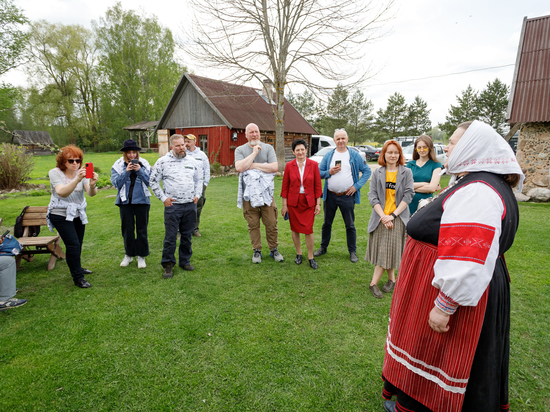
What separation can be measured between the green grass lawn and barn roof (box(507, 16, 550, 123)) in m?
7.40

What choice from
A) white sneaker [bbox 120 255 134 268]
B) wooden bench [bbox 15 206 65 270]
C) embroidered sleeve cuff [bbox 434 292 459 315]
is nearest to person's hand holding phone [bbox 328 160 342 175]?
embroidered sleeve cuff [bbox 434 292 459 315]

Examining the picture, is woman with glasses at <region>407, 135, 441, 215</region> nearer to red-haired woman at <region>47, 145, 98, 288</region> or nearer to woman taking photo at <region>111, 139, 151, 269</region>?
woman taking photo at <region>111, 139, 151, 269</region>

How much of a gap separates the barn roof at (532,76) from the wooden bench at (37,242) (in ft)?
43.3

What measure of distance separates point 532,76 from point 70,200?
14.4 metres

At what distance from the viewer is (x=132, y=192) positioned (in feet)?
14.5

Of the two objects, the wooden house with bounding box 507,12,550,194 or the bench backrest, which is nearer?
the bench backrest

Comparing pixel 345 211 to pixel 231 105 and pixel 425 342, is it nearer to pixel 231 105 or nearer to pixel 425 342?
pixel 425 342

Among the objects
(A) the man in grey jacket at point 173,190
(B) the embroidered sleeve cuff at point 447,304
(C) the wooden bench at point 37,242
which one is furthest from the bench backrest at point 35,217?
(B) the embroidered sleeve cuff at point 447,304

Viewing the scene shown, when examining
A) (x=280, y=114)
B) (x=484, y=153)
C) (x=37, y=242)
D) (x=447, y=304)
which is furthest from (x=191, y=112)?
(x=447, y=304)

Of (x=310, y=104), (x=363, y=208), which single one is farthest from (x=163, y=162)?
(x=310, y=104)

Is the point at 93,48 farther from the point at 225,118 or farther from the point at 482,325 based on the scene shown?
the point at 482,325

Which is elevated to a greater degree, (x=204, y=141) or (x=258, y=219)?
(x=204, y=141)

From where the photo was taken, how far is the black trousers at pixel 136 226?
4.52 meters

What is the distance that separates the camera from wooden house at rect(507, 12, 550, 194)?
32.8ft
